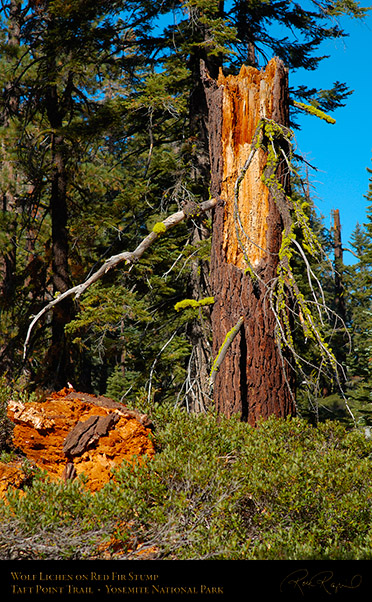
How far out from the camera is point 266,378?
5.79 metres

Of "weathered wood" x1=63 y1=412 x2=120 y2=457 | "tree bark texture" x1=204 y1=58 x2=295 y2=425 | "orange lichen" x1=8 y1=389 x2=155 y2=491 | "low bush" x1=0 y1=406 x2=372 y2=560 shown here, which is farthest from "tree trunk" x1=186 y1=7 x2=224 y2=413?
"low bush" x1=0 y1=406 x2=372 y2=560

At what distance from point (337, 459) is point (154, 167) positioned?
300 inches

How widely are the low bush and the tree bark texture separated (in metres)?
0.82

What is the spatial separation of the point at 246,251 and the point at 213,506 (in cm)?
291

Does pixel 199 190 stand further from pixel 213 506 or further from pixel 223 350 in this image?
pixel 213 506

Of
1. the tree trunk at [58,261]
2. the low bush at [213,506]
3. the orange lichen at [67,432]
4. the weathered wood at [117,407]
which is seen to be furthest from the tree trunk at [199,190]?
the low bush at [213,506]

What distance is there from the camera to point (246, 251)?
6.07 m

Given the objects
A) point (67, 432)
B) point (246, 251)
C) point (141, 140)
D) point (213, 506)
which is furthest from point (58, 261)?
point (213, 506)

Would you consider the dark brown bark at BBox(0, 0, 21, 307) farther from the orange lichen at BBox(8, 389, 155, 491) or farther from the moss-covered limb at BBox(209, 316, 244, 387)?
the moss-covered limb at BBox(209, 316, 244, 387)

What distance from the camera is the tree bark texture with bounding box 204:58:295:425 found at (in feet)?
19.0

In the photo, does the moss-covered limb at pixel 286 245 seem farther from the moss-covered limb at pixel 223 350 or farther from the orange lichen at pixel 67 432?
the orange lichen at pixel 67 432
